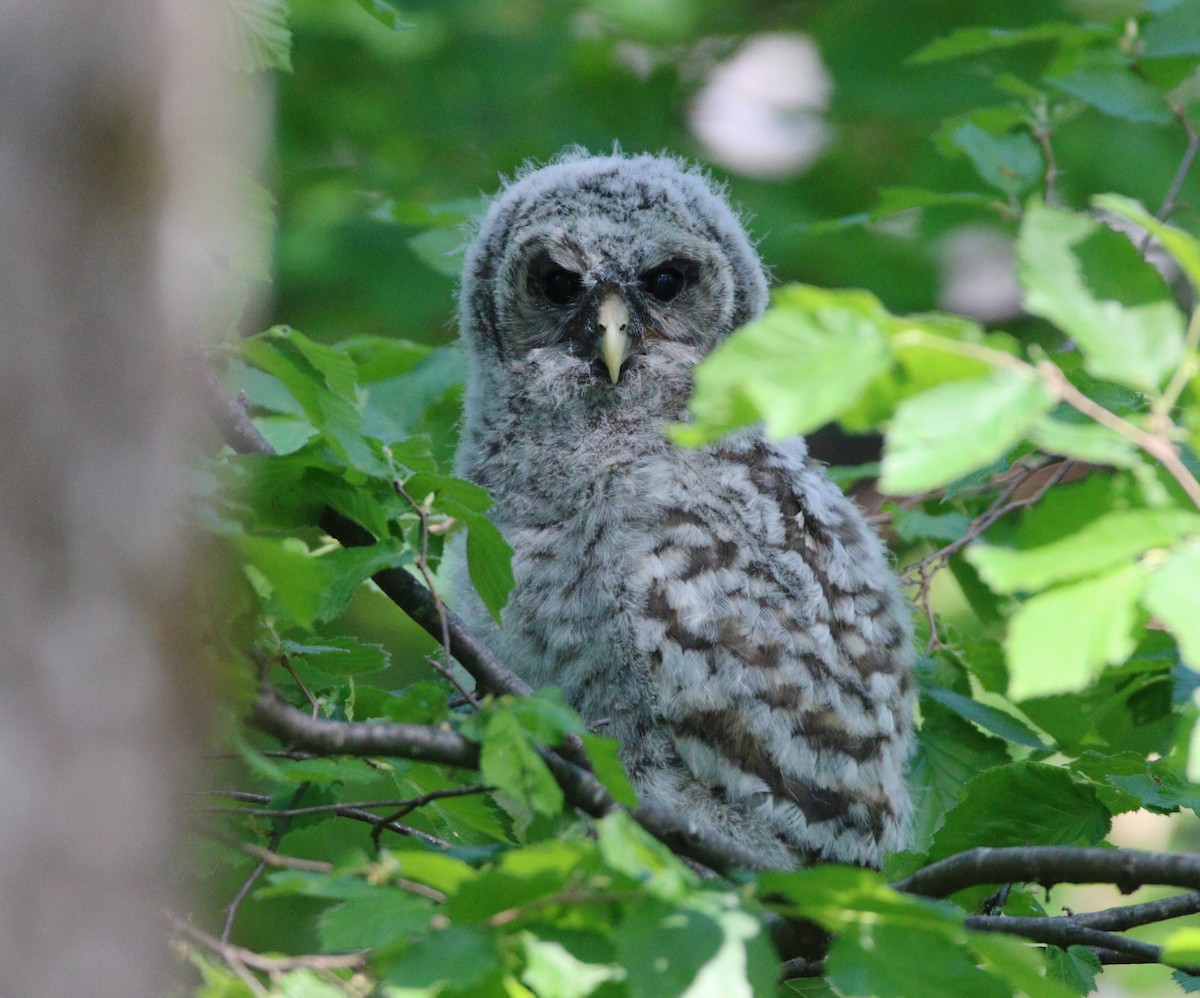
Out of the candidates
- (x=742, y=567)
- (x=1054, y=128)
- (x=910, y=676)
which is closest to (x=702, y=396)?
(x=742, y=567)

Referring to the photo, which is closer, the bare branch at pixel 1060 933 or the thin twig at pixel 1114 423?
the thin twig at pixel 1114 423

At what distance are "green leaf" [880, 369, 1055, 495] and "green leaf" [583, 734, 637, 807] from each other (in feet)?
1.96

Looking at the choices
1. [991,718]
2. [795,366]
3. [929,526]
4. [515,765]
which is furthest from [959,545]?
[795,366]

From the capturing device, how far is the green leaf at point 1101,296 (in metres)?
1.24

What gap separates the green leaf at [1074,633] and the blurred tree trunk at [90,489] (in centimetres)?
79

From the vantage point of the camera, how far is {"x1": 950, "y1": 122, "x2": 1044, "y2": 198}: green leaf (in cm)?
316

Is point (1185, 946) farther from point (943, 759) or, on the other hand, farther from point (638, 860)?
point (943, 759)

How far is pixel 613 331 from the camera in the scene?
2.91 m

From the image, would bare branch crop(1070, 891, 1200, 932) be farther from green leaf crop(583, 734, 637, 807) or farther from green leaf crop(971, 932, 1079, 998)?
green leaf crop(583, 734, 637, 807)

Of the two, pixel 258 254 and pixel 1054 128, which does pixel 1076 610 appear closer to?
pixel 258 254

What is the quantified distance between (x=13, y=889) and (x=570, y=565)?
1.61m

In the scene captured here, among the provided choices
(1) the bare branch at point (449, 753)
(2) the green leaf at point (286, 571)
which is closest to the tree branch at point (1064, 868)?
(1) the bare branch at point (449, 753)

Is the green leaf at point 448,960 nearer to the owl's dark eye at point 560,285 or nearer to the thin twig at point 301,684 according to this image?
the thin twig at point 301,684

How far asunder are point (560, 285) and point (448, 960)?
2.05 m
